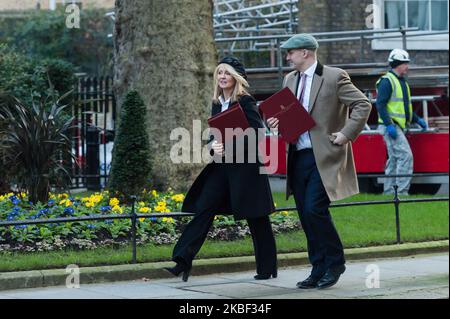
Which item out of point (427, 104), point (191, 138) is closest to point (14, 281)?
point (191, 138)

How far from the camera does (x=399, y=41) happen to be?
22.9 metres

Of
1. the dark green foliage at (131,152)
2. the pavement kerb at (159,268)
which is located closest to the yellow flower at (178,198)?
the dark green foliage at (131,152)

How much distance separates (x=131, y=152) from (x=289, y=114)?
9.31 feet

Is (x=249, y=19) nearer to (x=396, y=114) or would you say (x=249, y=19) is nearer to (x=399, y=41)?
(x=399, y=41)

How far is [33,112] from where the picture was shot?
11.4 metres

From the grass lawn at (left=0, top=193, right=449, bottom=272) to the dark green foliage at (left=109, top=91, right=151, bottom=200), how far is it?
1135 millimetres

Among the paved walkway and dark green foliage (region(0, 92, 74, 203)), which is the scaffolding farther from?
the paved walkway

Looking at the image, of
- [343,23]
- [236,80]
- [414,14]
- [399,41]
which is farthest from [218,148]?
[414,14]

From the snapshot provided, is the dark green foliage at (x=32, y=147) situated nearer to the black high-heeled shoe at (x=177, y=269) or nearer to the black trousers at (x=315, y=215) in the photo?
the black high-heeled shoe at (x=177, y=269)

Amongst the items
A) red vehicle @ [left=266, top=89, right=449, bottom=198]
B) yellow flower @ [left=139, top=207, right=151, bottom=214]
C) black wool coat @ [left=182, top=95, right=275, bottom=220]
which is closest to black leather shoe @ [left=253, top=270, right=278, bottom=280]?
black wool coat @ [left=182, top=95, right=275, bottom=220]

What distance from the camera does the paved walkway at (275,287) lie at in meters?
8.48
